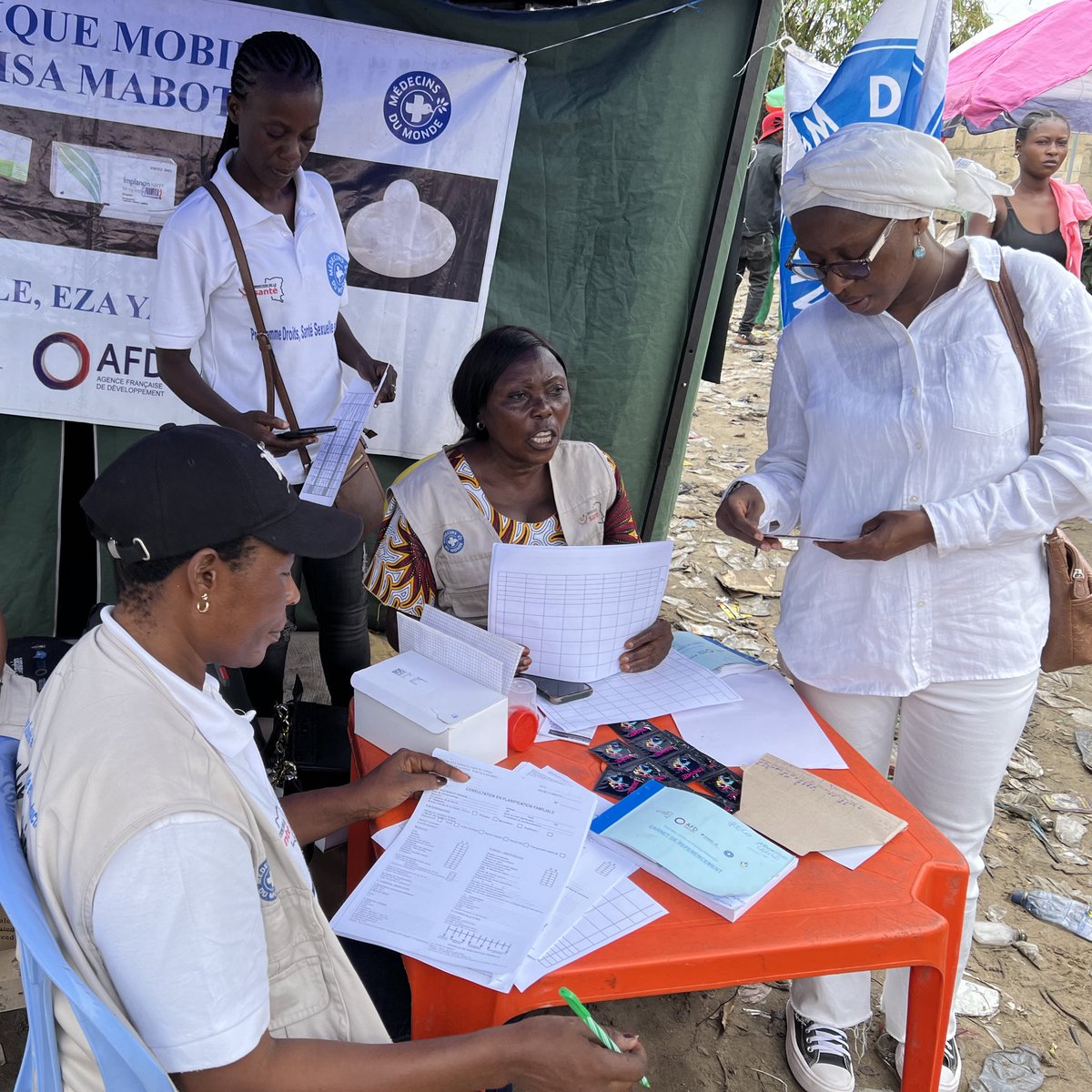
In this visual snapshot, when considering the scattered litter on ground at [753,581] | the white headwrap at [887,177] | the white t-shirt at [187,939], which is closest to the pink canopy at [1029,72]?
the scattered litter on ground at [753,581]

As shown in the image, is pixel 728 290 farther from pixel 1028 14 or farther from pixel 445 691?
pixel 1028 14

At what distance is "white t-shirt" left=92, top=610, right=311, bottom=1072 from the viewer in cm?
107

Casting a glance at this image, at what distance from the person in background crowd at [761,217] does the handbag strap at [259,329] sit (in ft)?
19.4

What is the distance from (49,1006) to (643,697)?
135 cm

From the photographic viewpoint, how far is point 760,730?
211 cm

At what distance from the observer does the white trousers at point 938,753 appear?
2168 millimetres

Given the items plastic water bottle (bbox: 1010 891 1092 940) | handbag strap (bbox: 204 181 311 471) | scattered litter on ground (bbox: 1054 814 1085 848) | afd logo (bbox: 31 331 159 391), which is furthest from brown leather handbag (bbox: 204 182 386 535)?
scattered litter on ground (bbox: 1054 814 1085 848)

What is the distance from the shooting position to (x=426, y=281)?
3893mm

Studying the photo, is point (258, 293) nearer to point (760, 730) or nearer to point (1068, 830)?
point (760, 730)

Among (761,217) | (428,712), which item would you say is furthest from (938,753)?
(761,217)

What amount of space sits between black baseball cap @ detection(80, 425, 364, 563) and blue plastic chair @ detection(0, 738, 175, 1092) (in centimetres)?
38

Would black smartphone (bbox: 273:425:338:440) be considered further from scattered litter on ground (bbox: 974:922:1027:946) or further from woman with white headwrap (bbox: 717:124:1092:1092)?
scattered litter on ground (bbox: 974:922:1027:946)

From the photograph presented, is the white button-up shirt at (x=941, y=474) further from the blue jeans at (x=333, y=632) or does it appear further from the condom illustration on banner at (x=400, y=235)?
the condom illustration on banner at (x=400, y=235)

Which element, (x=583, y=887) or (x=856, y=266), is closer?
(x=583, y=887)
